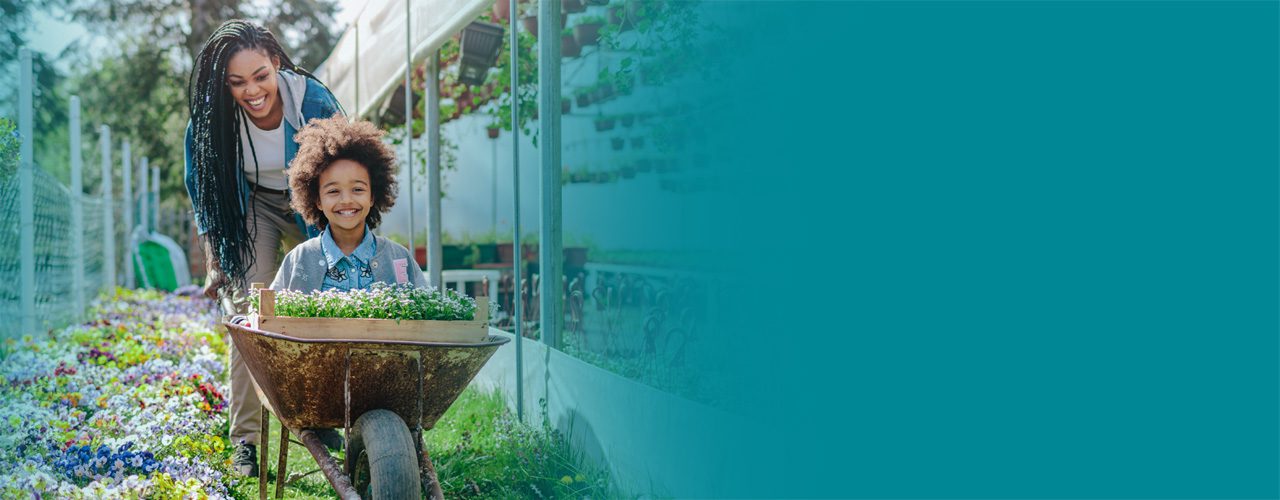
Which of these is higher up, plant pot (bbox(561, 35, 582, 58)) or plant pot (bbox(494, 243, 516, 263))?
plant pot (bbox(561, 35, 582, 58))

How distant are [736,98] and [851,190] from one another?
1.63 ft

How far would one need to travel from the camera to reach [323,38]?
2019 centimetres

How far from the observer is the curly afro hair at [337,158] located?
2.95m

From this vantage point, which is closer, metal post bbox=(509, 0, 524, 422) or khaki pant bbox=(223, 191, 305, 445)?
khaki pant bbox=(223, 191, 305, 445)

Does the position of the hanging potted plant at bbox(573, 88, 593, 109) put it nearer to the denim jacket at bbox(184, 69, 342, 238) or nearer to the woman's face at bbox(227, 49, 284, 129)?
the denim jacket at bbox(184, 69, 342, 238)

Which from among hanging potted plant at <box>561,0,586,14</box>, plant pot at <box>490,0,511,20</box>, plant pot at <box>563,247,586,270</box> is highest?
plant pot at <box>490,0,511,20</box>

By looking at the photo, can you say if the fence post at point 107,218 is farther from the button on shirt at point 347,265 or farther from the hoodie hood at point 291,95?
the button on shirt at point 347,265

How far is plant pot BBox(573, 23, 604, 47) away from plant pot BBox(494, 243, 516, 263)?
263 cm

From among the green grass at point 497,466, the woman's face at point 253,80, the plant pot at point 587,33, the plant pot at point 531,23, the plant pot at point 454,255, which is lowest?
the green grass at point 497,466

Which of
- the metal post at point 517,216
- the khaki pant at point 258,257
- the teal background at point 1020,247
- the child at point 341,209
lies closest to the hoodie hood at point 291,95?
the khaki pant at point 258,257

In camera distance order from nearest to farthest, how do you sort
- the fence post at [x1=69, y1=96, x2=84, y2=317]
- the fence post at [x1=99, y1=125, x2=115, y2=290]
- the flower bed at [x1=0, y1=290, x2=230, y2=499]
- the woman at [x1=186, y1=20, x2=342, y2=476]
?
the flower bed at [x1=0, y1=290, x2=230, y2=499], the woman at [x1=186, y1=20, x2=342, y2=476], the fence post at [x1=69, y1=96, x2=84, y2=317], the fence post at [x1=99, y1=125, x2=115, y2=290]

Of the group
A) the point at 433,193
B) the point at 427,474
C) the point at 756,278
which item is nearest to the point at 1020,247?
the point at 756,278

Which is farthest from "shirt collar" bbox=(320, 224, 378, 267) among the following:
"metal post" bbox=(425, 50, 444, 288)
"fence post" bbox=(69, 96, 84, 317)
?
"fence post" bbox=(69, 96, 84, 317)

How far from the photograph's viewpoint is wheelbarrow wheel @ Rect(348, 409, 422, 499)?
7.59 feet
